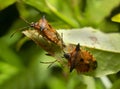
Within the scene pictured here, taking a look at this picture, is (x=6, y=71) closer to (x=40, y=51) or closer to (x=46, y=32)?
(x=40, y=51)

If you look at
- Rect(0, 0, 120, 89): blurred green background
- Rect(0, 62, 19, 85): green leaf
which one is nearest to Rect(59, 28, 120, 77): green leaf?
Rect(0, 0, 120, 89): blurred green background

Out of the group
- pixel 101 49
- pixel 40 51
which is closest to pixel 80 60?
pixel 101 49

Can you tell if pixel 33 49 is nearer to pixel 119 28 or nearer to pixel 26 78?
pixel 26 78

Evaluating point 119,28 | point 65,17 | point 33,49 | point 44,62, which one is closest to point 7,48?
point 33,49

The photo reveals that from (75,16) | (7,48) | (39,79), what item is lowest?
(39,79)

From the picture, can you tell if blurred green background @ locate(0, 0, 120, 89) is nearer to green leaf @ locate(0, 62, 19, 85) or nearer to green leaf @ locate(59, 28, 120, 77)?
green leaf @ locate(0, 62, 19, 85)

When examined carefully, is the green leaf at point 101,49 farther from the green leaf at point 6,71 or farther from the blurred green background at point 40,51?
the green leaf at point 6,71

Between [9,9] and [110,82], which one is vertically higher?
[9,9]
